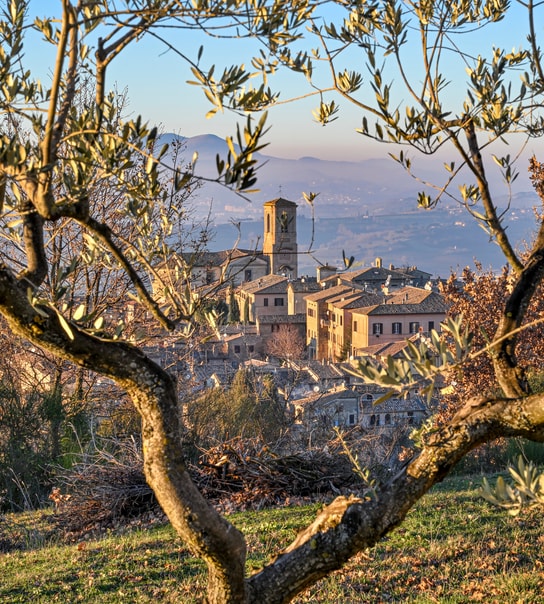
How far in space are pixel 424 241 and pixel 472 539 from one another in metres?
190

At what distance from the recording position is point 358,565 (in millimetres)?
5555

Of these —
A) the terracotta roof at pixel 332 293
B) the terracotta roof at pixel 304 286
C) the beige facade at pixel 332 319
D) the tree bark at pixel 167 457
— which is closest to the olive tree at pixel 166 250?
the tree bark at pixel 167 457

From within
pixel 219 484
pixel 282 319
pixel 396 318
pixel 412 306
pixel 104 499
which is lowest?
pixel 104 499

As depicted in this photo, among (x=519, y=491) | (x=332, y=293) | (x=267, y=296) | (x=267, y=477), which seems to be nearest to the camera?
(x=519, y=491)

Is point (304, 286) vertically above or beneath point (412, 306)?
above

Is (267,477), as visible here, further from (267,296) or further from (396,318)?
(267,296)

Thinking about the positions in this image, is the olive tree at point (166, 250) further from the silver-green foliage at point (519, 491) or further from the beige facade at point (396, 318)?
the beige facade at point (396, 318)

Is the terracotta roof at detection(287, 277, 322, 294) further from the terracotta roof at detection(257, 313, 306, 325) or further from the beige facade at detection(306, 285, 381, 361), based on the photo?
the terracotta roof at detection(257, 313, 306, 325)

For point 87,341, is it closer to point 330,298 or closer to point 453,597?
point 453,597

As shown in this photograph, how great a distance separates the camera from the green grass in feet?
16.3

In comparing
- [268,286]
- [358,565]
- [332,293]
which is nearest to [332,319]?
[332,293]

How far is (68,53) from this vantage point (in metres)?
3.04

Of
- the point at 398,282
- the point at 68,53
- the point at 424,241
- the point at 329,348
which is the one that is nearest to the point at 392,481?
the point at 68,53

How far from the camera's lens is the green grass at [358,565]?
16.3 feet
